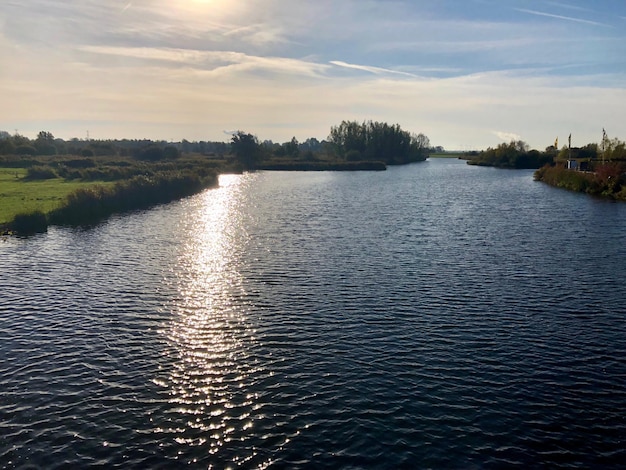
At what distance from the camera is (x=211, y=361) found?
23.6 m

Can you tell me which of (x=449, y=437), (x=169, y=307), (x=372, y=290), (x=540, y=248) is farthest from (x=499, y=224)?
(x=449, y=437)

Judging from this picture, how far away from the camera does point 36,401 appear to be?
2016 cm

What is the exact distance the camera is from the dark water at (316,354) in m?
17.3

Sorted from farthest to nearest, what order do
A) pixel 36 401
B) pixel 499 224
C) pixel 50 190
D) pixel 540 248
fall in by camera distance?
pixel 50 190
pixel 499 224
pixel 540 248
pixel 36 401

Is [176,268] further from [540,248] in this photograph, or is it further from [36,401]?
[540,248]

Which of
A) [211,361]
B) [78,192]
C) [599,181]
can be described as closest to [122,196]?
[78,192]

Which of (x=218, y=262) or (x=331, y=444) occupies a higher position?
(x=218, y=262)

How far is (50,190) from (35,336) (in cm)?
6375

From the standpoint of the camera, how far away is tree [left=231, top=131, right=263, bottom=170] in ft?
618

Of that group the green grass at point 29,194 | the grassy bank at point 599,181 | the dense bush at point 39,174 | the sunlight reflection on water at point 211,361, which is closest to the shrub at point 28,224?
the green grass at point 29,194

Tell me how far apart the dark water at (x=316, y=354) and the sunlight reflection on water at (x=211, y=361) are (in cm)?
10

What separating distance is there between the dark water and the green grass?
585 inches

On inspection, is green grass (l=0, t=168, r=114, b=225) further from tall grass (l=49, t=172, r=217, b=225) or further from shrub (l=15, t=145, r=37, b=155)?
shrub (l=15, t=145, r=37, b=155)

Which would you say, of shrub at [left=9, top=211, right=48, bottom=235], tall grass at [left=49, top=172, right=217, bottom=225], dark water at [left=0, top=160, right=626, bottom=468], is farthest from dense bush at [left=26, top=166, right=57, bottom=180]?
dark water at [left=0, top=160, right=626, bottom=468]
